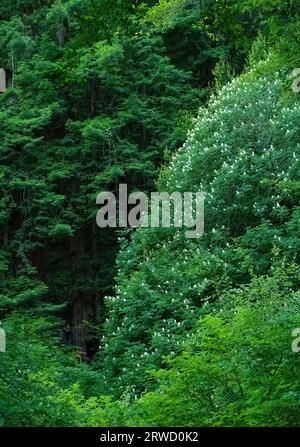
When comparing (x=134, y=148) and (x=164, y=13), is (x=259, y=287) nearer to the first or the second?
(x=164, y=13)

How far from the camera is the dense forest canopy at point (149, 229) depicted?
28.5ft

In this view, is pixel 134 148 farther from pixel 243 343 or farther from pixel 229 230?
pixel 243 343

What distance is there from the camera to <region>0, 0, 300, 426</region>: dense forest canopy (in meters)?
8.69

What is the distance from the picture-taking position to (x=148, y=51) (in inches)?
1067

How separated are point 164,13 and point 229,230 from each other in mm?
7926

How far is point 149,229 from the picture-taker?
1944 cm

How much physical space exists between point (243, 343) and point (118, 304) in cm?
1005

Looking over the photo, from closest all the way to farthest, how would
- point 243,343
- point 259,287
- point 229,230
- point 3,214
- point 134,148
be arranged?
1. point 243,343
2. point 259,287
3. point 229,230
4. point 3,214
5. point 134,148

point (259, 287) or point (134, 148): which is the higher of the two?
point (134, 148)

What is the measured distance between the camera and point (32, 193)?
2548 centimetres
